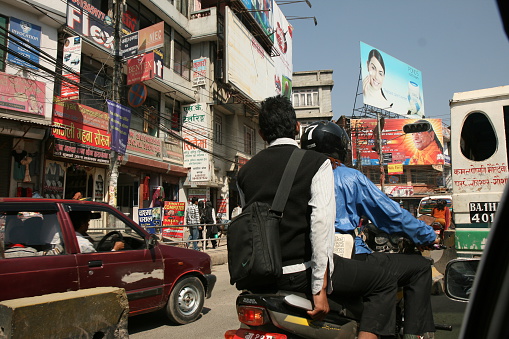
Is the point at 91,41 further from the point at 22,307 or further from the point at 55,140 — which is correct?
the point at 22,307

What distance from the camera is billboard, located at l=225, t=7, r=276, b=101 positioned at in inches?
794

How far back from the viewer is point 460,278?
2240 millimetres

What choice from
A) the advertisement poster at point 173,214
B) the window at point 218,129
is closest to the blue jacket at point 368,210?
the advertisement poster at point 173,214

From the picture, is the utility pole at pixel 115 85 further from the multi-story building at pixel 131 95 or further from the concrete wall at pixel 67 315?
the concrete wall at pixel 67 315

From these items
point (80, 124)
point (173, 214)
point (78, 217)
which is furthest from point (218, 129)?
point (78, 217)

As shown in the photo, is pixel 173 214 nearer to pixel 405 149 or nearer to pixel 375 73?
pixel 375 73

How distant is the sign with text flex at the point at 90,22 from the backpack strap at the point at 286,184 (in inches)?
495

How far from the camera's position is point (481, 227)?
3.58m

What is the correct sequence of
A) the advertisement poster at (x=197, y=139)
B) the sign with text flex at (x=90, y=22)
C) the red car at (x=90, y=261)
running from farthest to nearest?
1. the advertisement poster at (x=197, y=139)
2. the sign with text flex at (x=90, y=22)
3. the red car at (x=90, y=261)

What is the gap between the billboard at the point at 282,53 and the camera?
29.8 meters

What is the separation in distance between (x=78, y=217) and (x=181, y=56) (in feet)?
56.6

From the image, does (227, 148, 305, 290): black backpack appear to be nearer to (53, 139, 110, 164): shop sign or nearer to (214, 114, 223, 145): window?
(53, 139, 110, 164): shop sign

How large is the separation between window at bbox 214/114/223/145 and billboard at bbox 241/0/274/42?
708cm

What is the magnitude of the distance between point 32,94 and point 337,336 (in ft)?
36.9
